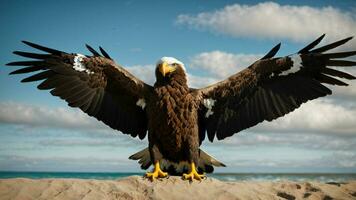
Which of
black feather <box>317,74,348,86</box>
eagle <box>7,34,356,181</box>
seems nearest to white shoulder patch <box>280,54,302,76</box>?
eagle <box>7,34,356,181</box>

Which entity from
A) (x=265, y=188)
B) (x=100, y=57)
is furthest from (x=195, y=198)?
(x=100, y=57)

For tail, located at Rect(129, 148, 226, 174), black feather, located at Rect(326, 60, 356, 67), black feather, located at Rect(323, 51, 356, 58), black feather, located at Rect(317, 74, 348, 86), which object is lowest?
tail, located at Rect(129, 148, 226, 174)

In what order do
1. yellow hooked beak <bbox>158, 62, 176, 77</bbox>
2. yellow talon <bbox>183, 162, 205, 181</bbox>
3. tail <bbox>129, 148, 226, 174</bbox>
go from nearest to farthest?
1. yellow talon <bbox>183, 162, 205, 181</bbox>
2. yellow hooked beak <bbox>158, 62, 176, 77</bbox>
3. tail <bbox>129, 148, 226, 174</bbox>

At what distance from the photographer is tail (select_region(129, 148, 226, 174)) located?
6.86m

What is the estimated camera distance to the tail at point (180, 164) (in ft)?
22.5

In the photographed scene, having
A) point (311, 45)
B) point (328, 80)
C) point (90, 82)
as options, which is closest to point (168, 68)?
point (90, 82)

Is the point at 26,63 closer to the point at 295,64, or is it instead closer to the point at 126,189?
the point at 126,189

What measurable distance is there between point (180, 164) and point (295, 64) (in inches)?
103

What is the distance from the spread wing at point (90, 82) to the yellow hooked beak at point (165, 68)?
0.46m

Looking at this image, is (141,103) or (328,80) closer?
(141,103)

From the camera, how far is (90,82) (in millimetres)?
7074

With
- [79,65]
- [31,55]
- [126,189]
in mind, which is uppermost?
[31,55]

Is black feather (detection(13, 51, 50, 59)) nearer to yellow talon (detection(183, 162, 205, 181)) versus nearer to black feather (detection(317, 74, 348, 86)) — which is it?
yellow talon (detection(183, 162, 205, 181))

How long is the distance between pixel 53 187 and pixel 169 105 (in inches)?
79.0
